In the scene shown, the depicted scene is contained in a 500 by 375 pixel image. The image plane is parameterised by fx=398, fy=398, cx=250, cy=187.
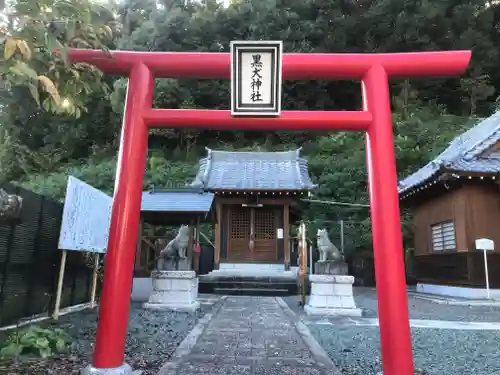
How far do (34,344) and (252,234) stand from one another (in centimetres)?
1300

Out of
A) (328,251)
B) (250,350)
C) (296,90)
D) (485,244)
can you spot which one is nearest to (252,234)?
(328,251)

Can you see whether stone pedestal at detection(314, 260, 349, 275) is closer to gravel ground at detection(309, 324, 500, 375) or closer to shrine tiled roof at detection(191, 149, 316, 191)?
gravel ground at detection(309, 324, 500, 375)

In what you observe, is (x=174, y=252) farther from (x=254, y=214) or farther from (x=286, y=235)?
(x=254, y=214)

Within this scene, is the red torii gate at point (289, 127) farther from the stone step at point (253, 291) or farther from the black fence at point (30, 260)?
the stone step at point (253, 291)

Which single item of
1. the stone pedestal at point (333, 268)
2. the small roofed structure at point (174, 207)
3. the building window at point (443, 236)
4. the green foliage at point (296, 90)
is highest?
the green foliage at point (296, 90)

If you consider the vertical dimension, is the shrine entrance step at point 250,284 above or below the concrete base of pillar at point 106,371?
above

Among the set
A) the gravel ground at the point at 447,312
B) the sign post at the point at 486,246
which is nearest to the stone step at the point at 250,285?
the gravel ground at the point at 447,312

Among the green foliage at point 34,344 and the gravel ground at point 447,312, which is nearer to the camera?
the green foliage at point 34,344

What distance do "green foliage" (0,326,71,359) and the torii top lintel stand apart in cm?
291

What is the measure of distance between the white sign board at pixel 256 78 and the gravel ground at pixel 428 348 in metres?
2.77

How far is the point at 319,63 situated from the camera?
13.9ft

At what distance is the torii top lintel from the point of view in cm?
417

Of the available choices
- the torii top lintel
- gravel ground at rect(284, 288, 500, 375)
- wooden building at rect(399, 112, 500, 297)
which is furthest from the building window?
the torii top lintel

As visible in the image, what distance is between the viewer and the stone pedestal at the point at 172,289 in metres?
9.01
